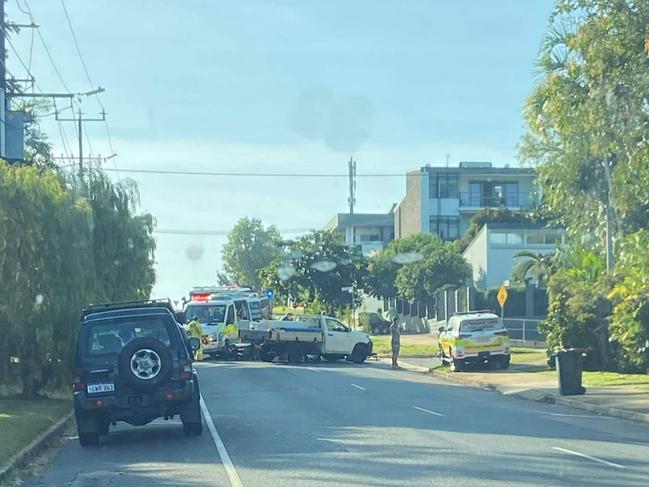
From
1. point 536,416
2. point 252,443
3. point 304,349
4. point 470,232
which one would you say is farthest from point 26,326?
point 470,232

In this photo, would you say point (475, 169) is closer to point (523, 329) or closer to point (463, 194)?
point (463, 194)

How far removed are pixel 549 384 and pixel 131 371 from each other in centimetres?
1523

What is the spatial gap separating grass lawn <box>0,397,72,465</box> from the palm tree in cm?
3469

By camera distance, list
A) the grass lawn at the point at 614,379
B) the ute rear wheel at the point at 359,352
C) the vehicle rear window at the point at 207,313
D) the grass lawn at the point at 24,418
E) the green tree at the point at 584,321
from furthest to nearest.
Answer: the vehicle rear window at the point at 207,313 < the ute rear wheel at the point at 359,352 < the green tree at the point at 584,321 < the grass lawn at the point at 614,379 < the grass lawn at the point at 24,418

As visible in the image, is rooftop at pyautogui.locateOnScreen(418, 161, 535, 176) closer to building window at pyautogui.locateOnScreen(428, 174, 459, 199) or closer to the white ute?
building window at pyautogui.locateOnScreen(428, 174, 459, 199)

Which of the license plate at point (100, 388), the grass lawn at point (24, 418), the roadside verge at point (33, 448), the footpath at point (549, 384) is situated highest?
the license plate at point (100, 388)

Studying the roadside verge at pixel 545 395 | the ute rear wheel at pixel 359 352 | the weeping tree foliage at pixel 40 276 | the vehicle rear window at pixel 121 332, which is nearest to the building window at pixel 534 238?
the ute rear wheel at pixel 359 352

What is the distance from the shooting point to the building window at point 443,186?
8406 centimetres

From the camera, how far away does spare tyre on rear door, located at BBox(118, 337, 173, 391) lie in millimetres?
15508

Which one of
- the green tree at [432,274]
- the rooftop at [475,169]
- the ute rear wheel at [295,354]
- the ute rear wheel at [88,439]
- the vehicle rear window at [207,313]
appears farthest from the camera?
the rooftop at [475,169]

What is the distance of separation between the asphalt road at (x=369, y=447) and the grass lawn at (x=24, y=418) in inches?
25.5

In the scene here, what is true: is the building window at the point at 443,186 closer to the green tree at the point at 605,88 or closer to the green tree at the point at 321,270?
the green tree at the point at 321,270

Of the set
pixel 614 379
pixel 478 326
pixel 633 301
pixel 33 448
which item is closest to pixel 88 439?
pixel 33 448

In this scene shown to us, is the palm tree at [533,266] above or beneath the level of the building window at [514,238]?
beneath
